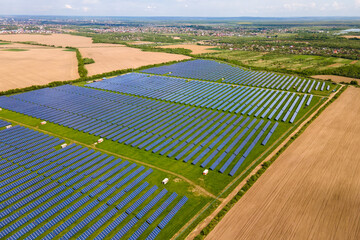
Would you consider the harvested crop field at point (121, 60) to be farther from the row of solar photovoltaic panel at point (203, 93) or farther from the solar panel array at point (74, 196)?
the solar panel array at point (74, 196)

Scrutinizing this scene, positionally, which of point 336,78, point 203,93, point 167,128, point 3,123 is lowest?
point 3,123

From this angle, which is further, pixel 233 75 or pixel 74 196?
pixel 233 75

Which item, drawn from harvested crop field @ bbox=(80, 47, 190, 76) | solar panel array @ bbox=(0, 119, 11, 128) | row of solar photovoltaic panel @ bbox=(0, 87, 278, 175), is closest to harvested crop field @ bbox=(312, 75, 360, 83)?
row of solar photovoltaic panel @ bbox=(0, 87, 278, 175)

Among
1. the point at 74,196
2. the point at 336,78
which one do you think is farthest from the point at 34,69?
the point at 336,78

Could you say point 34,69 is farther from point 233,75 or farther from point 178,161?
point 178,161

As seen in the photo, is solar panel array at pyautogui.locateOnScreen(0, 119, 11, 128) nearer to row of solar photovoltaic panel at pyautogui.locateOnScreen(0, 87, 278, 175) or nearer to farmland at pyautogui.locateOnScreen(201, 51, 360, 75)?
row of solar photovoltaic panel at pyautogui.locateOnScreen(0, 87, 278, 175)

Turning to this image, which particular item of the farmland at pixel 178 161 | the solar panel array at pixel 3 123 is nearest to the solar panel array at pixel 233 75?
the farmland at pixel 178 161

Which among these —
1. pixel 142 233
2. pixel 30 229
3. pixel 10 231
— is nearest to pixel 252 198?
pixel 142 233

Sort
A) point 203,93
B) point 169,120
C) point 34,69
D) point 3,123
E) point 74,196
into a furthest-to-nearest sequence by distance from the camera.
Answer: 1. point 34,69
2. point 203,93
3. point 169,120
4. point 3,123
5. point 74,196
